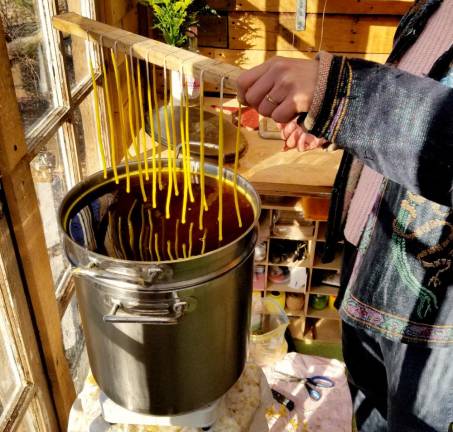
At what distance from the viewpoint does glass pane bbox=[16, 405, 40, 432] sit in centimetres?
126

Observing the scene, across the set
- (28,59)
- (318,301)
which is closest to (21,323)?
(28,59)

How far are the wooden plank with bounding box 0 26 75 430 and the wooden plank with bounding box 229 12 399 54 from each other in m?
1.59

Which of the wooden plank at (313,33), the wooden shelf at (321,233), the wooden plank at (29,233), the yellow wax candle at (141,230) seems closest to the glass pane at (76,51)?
the wooden plank at (29,233)

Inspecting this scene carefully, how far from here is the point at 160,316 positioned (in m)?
0.76

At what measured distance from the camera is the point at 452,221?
0.96m

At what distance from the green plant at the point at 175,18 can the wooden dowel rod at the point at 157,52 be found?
2.79 feet

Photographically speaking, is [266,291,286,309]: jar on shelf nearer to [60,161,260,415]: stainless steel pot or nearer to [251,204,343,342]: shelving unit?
[251,204,343,342]: shelving unit

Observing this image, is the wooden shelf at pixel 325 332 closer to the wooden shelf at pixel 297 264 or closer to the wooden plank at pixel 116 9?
the wooden shelf at pixel 297 264

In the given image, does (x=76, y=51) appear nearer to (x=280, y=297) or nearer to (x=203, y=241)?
(x=203, y=241)

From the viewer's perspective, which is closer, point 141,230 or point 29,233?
point 141,230

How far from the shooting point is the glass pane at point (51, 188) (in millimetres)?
1311

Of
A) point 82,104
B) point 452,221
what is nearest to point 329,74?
point 452,221

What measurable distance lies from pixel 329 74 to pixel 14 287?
856mm

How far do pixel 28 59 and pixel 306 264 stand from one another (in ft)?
4.93
